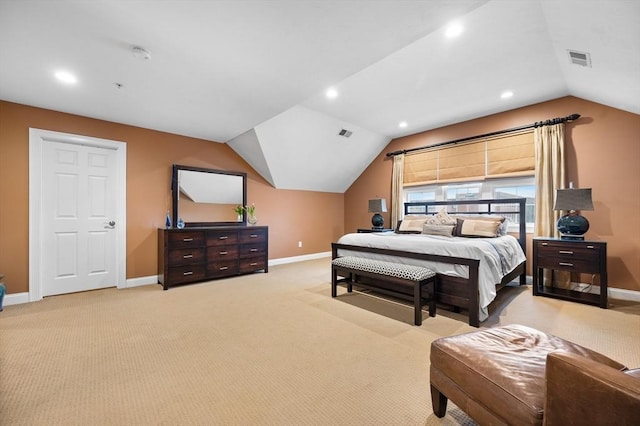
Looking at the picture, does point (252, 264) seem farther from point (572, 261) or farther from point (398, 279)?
point (572, 261)

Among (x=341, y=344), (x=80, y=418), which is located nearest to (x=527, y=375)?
(x=341, y=344)

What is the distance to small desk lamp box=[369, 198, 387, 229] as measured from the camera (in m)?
6.04

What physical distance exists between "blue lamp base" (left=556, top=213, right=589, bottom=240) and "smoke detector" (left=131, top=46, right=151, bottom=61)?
206 inches

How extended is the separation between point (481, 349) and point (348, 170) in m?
5.61

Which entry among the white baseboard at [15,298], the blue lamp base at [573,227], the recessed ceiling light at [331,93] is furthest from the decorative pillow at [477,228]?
the white baseboard at [15,298]

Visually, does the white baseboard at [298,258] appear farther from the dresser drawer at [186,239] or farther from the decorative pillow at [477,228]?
the decorative pillow at [477,228]

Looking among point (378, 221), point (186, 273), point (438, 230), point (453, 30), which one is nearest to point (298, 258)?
point (378, 221)

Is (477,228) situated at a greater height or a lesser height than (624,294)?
greater

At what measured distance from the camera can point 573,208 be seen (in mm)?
3482

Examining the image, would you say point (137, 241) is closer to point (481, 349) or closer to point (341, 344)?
point (341, 344)

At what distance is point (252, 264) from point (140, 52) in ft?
11.6

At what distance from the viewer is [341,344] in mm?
2348

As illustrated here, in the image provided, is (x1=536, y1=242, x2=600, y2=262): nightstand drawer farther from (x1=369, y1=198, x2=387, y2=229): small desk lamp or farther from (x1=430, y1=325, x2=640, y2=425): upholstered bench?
(x1=369, y1=198, x2=387, y2=229): small desk lamp

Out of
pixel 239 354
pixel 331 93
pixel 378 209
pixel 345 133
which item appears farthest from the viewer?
pixel 378 209
